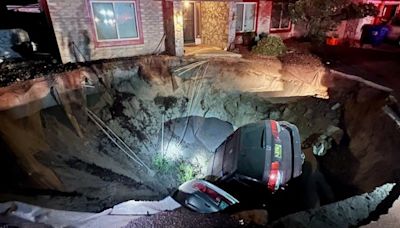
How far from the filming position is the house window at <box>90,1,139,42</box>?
9.57m

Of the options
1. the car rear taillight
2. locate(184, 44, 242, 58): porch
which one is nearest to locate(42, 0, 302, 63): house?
locate(184, 44, 242, 58): porch

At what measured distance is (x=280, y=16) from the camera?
13.8 metres

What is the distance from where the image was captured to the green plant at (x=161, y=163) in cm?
810

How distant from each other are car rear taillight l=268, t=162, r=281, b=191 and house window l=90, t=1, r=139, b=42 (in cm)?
836

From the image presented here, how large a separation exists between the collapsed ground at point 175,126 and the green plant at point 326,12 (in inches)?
108

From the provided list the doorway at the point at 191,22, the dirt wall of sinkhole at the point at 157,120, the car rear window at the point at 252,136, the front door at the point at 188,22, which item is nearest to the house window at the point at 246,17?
the doorway at the point at 191,22

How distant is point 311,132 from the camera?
7.64 m

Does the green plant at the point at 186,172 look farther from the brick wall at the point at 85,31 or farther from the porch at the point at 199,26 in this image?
the brick wall at the point at 85,31

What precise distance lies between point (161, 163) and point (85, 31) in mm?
6064

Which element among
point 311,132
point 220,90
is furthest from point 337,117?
point 220,90

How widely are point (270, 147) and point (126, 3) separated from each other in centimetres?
840

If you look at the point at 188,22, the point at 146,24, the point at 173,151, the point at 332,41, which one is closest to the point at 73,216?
the point at 173,151

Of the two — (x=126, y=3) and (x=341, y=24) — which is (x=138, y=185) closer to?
(x=126, y=3)

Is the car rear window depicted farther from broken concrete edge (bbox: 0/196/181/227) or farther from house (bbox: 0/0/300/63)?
house (bbox: 0/0/300/63)
